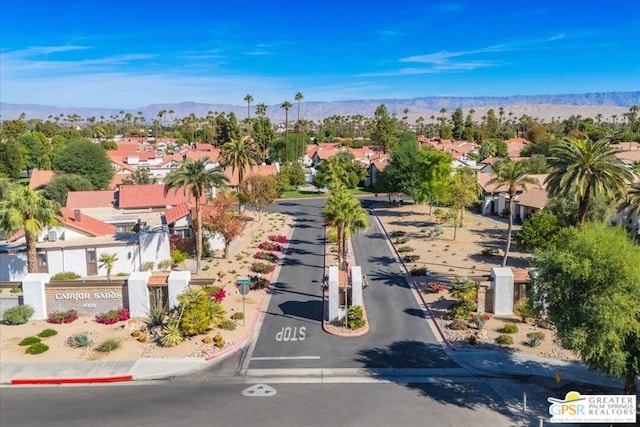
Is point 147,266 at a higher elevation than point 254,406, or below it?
higher

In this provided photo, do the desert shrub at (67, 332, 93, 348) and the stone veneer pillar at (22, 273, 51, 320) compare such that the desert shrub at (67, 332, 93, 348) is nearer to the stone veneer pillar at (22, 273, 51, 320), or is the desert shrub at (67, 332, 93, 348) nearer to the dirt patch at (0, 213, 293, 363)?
the dirt patch at (0, 213, 293, 363)

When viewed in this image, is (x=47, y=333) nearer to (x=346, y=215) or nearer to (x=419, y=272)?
(x=346, y=215)

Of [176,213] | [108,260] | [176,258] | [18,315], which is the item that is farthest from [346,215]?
[18,315]

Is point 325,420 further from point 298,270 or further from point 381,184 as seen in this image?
point 381,184

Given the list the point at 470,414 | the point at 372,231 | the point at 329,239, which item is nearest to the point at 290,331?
the point at 470,414

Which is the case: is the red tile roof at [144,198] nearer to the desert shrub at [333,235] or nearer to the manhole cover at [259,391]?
the desert shrub at [333,235]

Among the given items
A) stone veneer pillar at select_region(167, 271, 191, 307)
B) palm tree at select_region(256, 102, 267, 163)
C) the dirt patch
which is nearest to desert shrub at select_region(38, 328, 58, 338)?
the dirt patch

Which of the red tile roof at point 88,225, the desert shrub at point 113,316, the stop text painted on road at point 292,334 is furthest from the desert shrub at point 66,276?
the stop text painted on road at point 292,334

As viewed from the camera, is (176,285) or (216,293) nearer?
(176,285)
